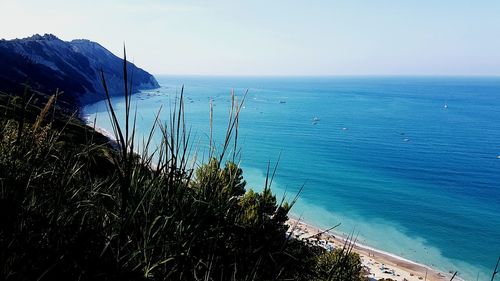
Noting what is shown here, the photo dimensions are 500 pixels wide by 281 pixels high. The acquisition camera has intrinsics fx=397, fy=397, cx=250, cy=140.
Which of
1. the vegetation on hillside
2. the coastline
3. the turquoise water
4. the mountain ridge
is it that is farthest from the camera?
the mountain ridge

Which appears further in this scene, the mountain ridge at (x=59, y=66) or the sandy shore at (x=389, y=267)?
the mountain ridge at (x=59, y=66)

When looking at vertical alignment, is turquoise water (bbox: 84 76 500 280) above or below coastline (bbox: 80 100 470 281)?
above

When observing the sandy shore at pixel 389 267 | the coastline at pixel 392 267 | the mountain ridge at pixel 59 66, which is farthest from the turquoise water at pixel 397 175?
the mountain ridge at pixel 59 66

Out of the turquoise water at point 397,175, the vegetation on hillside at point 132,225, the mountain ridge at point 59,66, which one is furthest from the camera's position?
the mountain ridge at point 59,66

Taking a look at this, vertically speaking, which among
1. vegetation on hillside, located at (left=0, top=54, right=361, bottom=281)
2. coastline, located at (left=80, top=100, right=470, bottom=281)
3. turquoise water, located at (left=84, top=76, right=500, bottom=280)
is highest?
vegetation on hillside, located at (left=0, top=54, right=361, bottom=281)

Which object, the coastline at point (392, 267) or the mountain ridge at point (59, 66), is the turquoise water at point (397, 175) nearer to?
the coastline at point (392, 267)

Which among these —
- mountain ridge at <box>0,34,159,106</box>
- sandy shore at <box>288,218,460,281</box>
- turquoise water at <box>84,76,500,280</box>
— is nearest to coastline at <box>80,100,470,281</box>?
sandy shore at <box>288,218,460,281</box>

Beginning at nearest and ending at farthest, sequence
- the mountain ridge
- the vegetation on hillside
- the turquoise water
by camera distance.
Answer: the vegetation on hillside → the turquoise water → the mountain ridge

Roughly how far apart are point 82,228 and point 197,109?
119 m

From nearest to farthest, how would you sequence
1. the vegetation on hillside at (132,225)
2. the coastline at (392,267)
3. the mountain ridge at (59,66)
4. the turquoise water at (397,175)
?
the vegetation on hillside at (132,225) < the coastline at (392,267) < the turquoise water at (397,175) < the mountain ridge at (59,66)

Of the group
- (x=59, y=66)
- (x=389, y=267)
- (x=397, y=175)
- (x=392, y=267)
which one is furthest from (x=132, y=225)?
(x=59, y=66)

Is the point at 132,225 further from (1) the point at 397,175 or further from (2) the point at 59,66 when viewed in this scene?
(2) the point at 59,66

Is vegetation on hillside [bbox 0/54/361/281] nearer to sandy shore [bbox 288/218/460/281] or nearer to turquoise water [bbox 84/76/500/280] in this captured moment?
turquoise water [bbox 84/76/500/280]

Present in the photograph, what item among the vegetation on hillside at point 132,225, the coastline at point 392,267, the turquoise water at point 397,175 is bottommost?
the coastline at point 392,267
